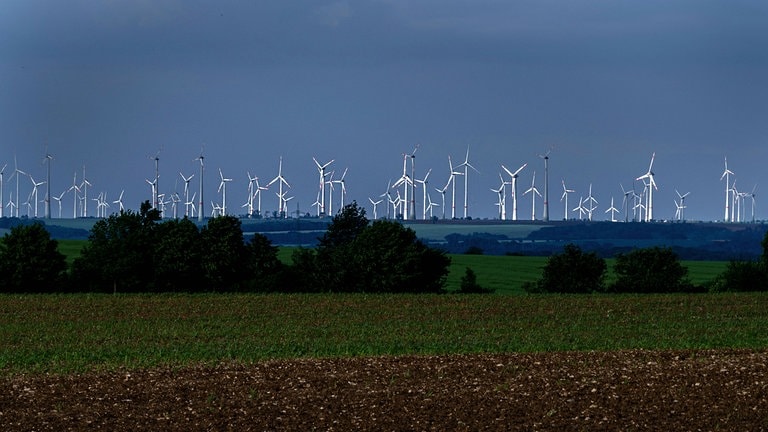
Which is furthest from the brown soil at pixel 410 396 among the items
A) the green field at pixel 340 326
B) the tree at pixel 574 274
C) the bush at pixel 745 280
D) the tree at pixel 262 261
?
the bush at pixel 745 280

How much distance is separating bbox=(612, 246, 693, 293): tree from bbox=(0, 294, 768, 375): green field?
33.9ft

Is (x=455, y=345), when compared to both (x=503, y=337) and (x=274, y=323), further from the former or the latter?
(x=274, y=323)

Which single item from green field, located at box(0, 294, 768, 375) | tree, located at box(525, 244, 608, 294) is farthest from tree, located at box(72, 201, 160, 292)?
tree, located at box(525, 244, 608, 294)

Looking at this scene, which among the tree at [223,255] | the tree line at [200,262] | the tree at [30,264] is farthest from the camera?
the tree at [223,255]

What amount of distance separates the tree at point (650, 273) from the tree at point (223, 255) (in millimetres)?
22554

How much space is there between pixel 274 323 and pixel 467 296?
55.8ft

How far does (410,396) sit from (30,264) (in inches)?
1965

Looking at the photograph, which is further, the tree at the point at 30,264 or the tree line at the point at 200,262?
the tree line at the point at 200,262

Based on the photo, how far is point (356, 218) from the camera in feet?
302

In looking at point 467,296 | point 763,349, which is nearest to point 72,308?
point 467,296

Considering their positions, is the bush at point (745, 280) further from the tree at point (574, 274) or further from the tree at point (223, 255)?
the tree at point (223, 255)

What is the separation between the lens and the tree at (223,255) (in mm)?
73375

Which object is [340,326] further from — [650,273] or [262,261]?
[650,273]

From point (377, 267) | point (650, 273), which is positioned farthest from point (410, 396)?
point (650, 273)
